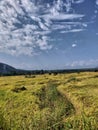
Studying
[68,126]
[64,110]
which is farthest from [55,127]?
[64,110]

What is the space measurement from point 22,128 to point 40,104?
2419 cm

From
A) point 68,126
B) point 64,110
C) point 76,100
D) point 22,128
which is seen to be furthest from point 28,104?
point 22,128

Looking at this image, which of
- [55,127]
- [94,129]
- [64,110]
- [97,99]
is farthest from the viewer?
[97,99]

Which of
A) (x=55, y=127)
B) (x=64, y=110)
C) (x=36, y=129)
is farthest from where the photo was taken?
(x=64, y=110)

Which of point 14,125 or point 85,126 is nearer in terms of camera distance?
point 85,126

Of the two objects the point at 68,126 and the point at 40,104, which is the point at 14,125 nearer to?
the point at 68,126

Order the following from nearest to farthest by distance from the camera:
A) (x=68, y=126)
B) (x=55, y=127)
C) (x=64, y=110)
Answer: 1. (x=55, y=127)
2. (x=68, y=126)
3. (x=64, y=110)

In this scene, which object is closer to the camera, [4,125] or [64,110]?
[4,125]

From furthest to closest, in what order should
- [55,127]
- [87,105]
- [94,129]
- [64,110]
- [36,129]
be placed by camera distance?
[87,105], [64,110], [55,127], [94,129], [36,129]

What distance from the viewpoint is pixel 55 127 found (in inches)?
1113

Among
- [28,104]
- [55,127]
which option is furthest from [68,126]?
[28,104]

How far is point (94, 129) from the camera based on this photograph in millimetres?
25828

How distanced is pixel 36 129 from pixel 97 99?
108 feet

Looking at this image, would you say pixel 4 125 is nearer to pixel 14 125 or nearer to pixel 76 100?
pixel 14 125
